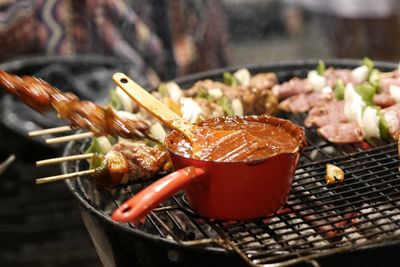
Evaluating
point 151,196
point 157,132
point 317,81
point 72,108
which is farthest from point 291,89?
point 151,196

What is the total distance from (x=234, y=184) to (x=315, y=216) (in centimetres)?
76

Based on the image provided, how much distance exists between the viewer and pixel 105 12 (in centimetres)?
525

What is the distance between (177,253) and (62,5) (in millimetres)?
3525

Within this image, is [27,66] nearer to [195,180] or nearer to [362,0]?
[195,180]

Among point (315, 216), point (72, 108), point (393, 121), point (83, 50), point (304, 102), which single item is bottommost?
point (83, 50)

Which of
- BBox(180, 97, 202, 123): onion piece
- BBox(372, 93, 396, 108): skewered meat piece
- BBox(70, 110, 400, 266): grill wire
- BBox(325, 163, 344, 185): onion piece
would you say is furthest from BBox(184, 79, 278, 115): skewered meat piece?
BBox(325, 163, 344, 185): onion piece

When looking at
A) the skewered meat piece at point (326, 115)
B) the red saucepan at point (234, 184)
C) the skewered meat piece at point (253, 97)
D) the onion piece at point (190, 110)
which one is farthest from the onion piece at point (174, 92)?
the red saucepan at point (234, 184)

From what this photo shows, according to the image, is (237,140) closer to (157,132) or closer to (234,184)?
(234,184)

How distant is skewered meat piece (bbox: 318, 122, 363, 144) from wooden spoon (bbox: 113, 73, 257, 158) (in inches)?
34.2

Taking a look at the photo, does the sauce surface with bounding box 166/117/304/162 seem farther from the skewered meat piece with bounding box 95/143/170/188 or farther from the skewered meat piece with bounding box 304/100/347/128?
the skewered meat piece with bounding box 304/100/347/128

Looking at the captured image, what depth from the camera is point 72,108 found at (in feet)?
7.93

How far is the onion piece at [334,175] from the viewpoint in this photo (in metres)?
2.55

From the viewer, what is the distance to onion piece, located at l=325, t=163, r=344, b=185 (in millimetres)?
2555

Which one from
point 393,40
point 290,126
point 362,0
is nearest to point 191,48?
point 362,0
